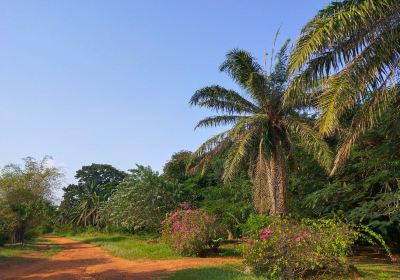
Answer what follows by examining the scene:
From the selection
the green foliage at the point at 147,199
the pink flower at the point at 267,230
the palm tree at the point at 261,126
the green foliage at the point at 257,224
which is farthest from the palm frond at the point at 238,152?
the green foliage at the point at 147,199

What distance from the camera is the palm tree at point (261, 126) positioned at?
1814cm

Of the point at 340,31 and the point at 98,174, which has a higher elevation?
the point at 98,174

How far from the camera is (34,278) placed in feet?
45.9

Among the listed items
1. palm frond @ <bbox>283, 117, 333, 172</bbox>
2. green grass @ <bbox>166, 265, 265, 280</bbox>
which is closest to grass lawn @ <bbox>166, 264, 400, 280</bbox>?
green grass @ <bbox>166, 265, 265, 280</bbox>

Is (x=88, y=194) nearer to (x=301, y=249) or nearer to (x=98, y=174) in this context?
→ (x=98, y=174)

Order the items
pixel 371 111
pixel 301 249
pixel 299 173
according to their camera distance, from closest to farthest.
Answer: pixel 371 111 < pixel 301 249 < pixel 299 173

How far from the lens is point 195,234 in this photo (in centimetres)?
1967

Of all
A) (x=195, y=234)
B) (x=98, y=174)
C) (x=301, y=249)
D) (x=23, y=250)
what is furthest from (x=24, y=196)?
Result: (x=98, y=174)

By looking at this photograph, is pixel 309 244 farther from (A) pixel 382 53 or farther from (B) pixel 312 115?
(B) pixel 312 115

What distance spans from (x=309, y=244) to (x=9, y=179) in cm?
3423

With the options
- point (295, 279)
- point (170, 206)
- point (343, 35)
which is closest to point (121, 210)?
point (170, 206)

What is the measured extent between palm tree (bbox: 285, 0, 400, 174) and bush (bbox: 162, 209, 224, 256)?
11611mm

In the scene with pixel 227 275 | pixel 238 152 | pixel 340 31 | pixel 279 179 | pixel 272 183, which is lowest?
pixel 227 275

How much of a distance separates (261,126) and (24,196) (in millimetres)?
27786
